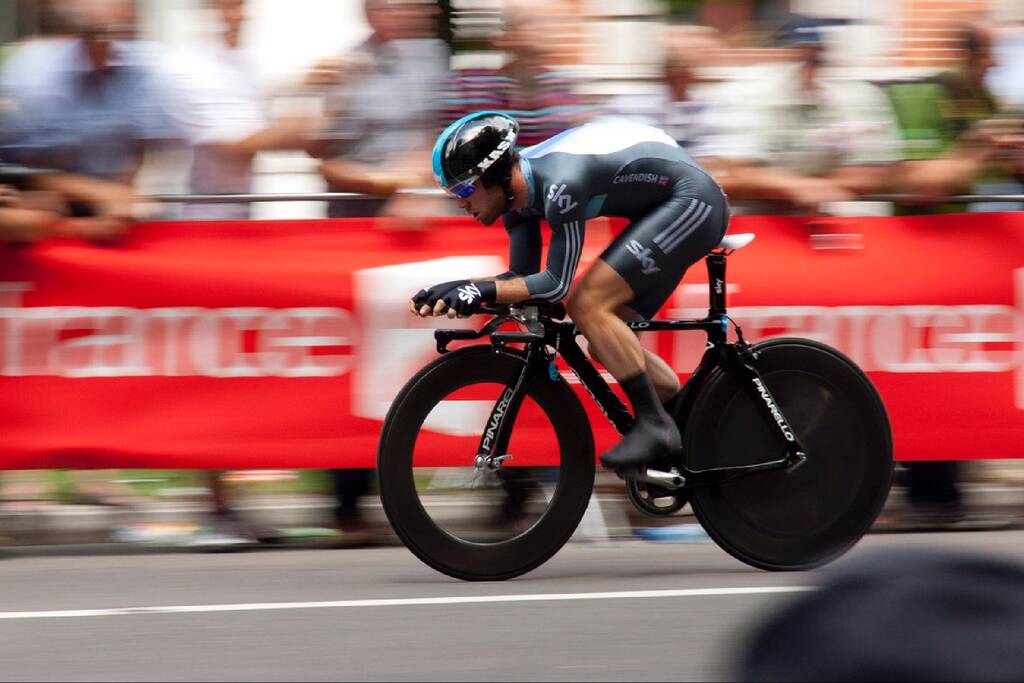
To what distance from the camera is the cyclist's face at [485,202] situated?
595 centimetres

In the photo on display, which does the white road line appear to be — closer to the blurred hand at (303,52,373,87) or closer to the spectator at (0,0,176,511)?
the spectator at (0,0,176,511)

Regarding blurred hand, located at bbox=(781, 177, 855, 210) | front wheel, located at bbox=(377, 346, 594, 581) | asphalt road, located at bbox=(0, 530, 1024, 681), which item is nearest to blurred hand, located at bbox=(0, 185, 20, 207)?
asphalt road, located at bbox=(0, 530, 1024, 681)

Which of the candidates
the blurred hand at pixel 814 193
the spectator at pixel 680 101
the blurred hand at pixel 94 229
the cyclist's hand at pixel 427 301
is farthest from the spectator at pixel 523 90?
the cyclist's hand at pixel 427 301

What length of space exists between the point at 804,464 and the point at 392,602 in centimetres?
158

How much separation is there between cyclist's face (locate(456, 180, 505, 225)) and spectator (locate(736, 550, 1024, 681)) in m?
3.71

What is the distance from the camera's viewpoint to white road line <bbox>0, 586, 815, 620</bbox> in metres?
5.81

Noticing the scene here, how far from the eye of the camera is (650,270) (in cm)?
610

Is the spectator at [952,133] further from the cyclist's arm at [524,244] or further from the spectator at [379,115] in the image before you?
the cyclist's arm at [524,244]

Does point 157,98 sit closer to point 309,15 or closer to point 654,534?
point 309,15

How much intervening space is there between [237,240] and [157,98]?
720mm

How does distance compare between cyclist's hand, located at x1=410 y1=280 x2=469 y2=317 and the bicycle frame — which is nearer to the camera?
cyclist's hand, located at x1=410 y1=280 x2=469 y2=317

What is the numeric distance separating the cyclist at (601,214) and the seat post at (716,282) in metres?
0.08

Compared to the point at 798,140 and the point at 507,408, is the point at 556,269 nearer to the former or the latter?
the point at 507,408

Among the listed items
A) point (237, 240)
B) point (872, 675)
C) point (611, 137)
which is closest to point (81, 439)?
point (237, 240)
